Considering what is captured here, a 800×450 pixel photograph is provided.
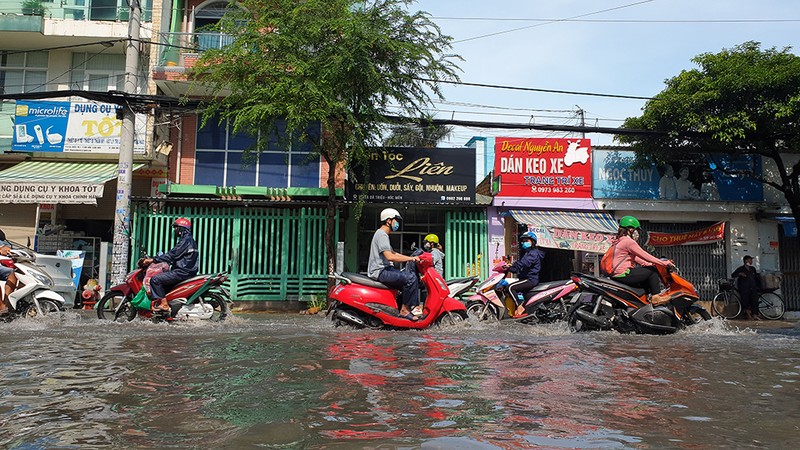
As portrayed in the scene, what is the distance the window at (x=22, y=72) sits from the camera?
57.5 feet

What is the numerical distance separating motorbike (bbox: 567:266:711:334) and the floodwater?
0.61 m

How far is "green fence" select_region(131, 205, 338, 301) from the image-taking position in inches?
572

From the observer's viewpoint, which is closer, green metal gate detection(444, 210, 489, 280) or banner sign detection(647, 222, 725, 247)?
green metal gate detection(444, 210, 489, 280)

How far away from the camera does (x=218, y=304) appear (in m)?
9.36

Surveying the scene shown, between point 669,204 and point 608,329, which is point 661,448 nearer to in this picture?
point 608,329

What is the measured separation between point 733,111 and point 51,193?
16.2 metres

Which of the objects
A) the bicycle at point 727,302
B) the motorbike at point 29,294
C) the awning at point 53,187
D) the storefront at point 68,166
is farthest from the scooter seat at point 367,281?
the bicycle at point 727,302

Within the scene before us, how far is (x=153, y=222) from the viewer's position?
1461cm

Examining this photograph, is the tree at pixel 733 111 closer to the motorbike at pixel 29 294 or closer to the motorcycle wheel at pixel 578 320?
the motorcycle wheel at pixel 578 320

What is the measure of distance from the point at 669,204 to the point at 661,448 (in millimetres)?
14297

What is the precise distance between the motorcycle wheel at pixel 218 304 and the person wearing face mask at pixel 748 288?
1229 cm

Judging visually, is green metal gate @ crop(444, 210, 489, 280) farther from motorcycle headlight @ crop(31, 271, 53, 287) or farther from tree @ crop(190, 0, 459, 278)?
motorcycle headlight @ crop(31, 271, 53, 287)

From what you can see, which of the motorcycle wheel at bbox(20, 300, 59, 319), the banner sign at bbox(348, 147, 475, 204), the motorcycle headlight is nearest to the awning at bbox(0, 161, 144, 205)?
the motorcycle headlight

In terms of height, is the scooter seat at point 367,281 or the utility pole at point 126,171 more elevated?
the utility pole at point 126,171
